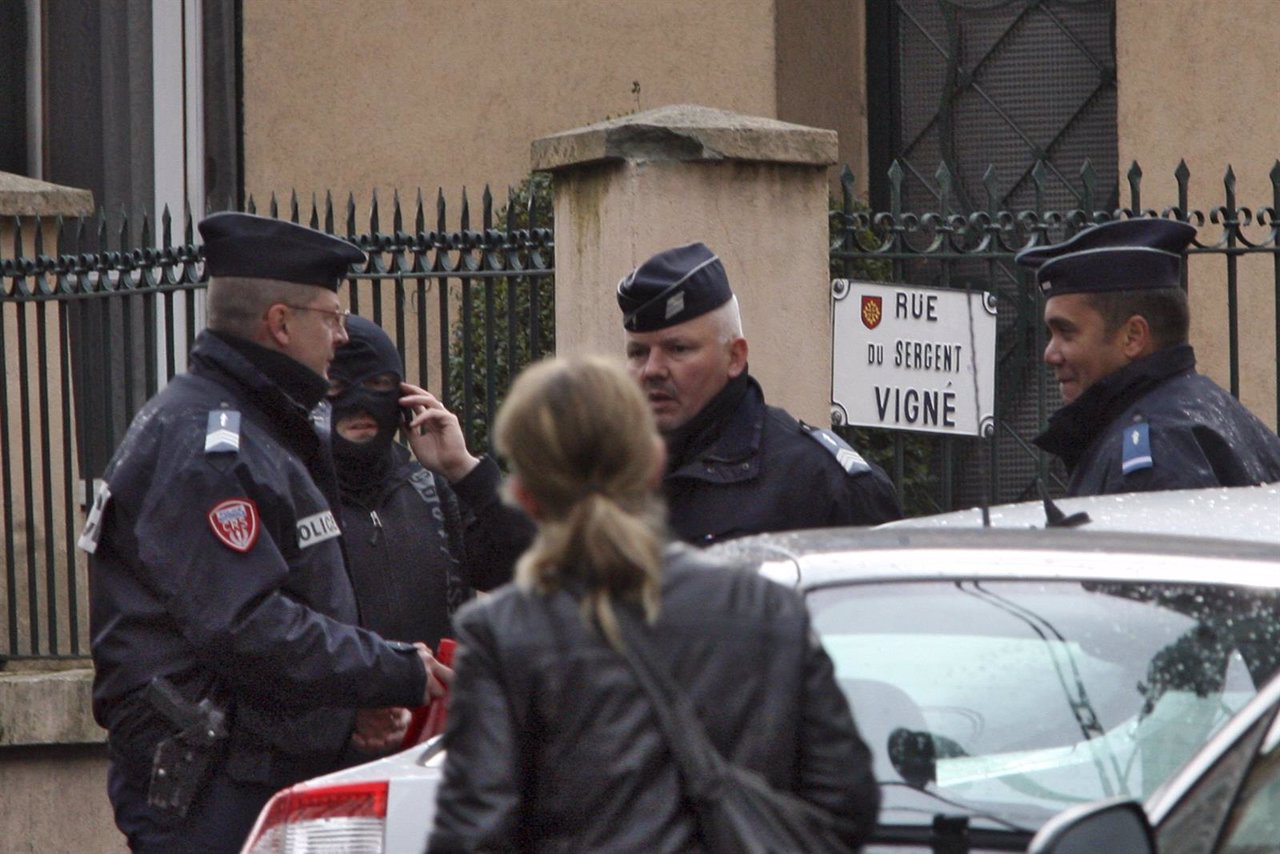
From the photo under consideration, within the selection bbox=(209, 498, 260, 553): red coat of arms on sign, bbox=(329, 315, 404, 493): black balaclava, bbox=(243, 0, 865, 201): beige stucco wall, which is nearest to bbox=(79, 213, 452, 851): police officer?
bbox=(209, 498, 260, 553): red coat of arms on sign

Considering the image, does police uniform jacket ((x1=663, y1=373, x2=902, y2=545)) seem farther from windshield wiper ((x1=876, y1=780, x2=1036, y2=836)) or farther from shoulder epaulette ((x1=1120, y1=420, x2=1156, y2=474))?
windshield wiper ((x1=876, y1=780, x2=1036, y2=836))

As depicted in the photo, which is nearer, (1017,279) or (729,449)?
(729,449)

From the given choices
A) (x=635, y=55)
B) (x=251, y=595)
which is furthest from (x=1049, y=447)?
(x=635, y=55)

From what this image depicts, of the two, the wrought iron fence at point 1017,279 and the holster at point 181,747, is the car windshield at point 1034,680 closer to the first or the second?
the holster at point 181,747

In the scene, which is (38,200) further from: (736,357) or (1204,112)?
(1204,112)

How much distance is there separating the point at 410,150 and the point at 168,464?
257 inches

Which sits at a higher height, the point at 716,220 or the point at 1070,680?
the point at 716,220

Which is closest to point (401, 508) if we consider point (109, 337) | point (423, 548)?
point (423, 548)

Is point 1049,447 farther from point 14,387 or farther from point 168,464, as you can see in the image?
point 14,387

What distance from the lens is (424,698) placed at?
4582 mm

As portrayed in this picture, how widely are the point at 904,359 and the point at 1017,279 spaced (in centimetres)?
78

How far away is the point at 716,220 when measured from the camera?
671cm

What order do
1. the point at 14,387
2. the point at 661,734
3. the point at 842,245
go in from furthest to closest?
the point at 14,387
the point at 842,245
the point at 661,734

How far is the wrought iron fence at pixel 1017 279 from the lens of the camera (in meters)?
6.75
